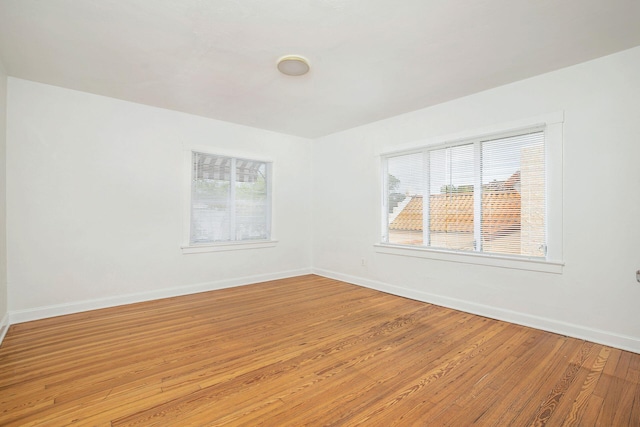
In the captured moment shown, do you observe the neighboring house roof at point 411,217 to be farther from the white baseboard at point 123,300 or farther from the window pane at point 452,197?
the white baseboard at point 123,300

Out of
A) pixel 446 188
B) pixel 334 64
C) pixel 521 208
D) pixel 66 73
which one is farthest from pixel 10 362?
pixel 521 208

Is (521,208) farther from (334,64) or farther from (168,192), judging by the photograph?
(168,192)

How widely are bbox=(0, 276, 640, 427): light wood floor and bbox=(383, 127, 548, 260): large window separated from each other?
3.17ft

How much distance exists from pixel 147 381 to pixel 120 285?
7.26 ft

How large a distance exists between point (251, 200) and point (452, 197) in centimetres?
322

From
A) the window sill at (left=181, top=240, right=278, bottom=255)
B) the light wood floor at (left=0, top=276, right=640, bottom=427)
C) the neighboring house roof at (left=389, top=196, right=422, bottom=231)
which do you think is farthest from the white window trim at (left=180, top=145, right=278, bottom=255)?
the neighboring house roof at (left=389, top=196, right=422, bottom=231)

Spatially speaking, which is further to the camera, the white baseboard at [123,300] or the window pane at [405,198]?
the window pane at [405,198]

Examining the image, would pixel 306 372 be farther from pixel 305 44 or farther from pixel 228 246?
pixel 228 246

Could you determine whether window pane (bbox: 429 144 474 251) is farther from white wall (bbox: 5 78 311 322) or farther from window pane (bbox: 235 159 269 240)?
white wall (bbox: 5 78 311 322)

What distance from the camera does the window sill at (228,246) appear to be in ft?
14.4

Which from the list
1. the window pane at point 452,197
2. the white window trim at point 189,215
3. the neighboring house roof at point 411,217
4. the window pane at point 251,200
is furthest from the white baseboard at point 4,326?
the window pane at point 452,197

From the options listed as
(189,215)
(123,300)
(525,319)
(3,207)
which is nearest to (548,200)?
(525,319)

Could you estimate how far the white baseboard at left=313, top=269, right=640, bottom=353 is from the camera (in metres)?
2.62

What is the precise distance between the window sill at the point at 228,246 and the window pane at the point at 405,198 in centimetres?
217
